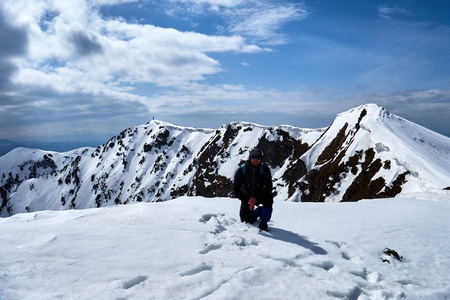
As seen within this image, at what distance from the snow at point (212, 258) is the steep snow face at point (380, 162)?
88.0 ft

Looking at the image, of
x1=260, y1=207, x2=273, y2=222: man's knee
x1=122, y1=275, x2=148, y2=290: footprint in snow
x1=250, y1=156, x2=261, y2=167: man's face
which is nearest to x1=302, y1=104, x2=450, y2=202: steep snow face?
x1=260, y1=207, x2=273, y2=222: man's knee

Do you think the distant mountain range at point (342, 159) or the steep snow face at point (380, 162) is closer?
the steep snow face at point (380, 162)

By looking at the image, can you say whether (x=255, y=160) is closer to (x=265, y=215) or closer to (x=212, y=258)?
(x=265, y=215)

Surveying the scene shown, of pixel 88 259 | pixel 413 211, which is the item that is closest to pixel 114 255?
pixel 88 259

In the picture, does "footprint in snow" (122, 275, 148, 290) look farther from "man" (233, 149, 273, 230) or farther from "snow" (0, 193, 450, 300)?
"man" (233, 149, 273, 230)

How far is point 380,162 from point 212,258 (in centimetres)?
4975

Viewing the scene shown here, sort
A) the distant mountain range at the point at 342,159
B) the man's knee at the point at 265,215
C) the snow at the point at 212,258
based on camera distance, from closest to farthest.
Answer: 1. the snow at the point at 212,258
2. the man's knee at the point at 265,215
3. the distant mountain range at the point at 342,159

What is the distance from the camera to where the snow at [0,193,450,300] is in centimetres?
520

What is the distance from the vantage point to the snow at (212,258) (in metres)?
5.20

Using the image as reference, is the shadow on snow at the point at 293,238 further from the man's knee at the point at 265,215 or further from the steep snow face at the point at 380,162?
the steep snow face at the point at 380,162

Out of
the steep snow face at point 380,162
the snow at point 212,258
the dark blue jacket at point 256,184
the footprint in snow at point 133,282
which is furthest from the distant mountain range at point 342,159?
the footprint in snow at point 133,282

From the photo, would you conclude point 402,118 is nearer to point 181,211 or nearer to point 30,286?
point 181,211

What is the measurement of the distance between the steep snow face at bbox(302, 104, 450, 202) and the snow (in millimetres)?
26826

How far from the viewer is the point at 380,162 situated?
48.2 meters
